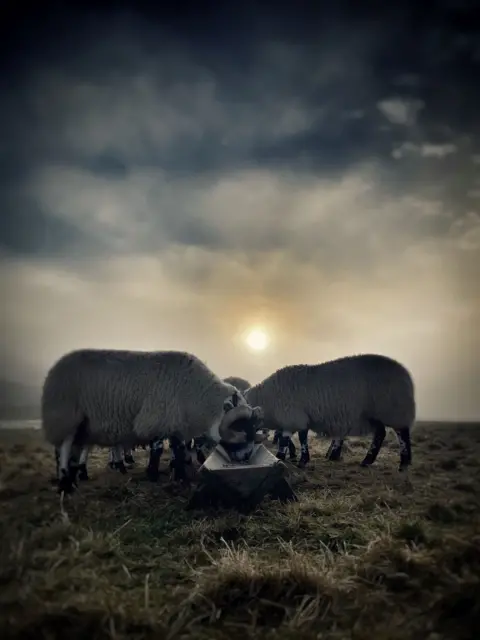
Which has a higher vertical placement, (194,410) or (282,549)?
(194,410)

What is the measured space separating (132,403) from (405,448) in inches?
258

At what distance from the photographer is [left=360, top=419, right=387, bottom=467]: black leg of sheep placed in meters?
11.8

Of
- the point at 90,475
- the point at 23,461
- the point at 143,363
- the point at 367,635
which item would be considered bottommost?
the point at 90,475

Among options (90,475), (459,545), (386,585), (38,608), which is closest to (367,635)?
(386,585)

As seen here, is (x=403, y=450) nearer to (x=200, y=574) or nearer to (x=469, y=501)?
(x=469, y=501)

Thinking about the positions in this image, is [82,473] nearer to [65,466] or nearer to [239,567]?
[65,466]

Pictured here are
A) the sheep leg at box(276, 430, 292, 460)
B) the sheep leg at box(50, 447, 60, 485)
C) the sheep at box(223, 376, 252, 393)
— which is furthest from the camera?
the sheep at box(223, 376, 252, 393)

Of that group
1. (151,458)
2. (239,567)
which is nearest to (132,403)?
(151,458)

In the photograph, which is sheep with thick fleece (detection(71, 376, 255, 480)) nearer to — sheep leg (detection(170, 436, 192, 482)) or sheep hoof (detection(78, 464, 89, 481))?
sheep hoof (detection(78, 464, 89, 481))

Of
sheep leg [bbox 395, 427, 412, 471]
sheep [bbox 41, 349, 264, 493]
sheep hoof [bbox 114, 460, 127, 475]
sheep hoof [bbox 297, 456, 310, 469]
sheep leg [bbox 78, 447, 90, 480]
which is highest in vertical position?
sheep [bbox 41, 349, 264, 493]

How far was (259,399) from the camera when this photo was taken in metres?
13.5

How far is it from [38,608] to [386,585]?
10.1 feet

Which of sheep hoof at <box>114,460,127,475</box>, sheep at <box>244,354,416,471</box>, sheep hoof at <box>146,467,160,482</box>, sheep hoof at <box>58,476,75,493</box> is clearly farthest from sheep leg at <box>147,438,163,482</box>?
sheep at <box>244,354,416,471</box>

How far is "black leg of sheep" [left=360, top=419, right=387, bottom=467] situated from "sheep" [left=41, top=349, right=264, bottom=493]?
4.25m
